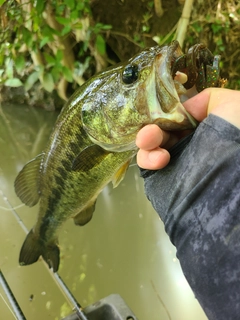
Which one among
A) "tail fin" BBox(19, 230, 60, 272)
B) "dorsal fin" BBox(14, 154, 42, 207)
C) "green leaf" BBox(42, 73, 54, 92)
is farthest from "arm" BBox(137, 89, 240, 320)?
"green leaf" BBox(42, 73, 54, 92)

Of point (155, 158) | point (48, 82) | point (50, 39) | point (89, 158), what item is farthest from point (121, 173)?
point (48, 82)

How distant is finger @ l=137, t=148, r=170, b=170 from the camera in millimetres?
665

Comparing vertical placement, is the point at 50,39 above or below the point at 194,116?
above

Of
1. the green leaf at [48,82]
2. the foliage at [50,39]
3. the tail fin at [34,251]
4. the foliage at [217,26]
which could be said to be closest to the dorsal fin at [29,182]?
the tail fin at [34,251]

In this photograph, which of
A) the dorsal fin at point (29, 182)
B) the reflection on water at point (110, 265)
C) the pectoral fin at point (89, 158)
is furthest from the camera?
the reflection on water at point (110, 265)

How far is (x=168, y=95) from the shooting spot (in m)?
0.60

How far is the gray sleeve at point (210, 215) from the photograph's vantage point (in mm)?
515

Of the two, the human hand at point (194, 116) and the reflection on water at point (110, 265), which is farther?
the reflection on water at point (110, 265)

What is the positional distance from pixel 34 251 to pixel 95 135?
579 mm

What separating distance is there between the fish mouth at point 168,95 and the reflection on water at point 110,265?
87 cm

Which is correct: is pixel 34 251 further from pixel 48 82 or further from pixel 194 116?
pixel 48 82

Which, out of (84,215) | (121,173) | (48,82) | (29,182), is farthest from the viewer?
(48,82)

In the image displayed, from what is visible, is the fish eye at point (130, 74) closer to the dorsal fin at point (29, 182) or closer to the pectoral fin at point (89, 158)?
the pectoral fin at point (89, 158)

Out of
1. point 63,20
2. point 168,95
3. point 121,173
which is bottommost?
point 121,173
